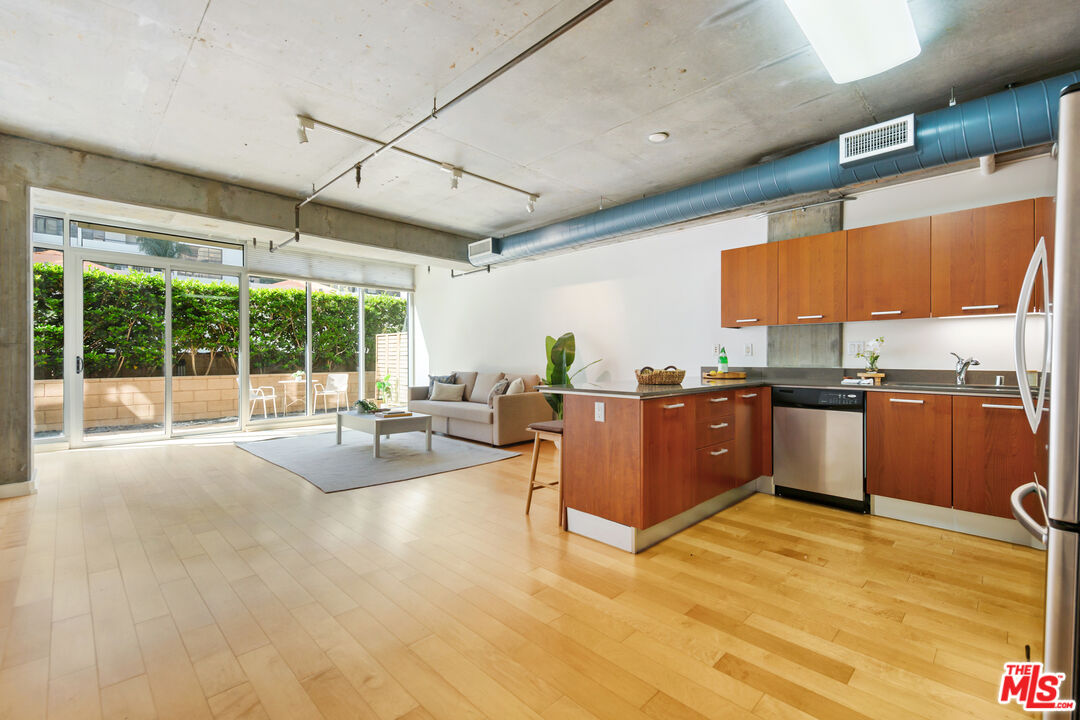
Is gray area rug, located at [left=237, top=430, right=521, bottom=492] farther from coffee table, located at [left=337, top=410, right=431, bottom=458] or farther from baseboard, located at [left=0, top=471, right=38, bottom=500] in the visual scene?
baseboard, located at [left=0, top=471, right=38, bottom=500]

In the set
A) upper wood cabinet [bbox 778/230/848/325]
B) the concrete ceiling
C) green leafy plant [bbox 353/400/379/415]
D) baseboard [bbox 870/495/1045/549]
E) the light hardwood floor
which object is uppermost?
the concrete ceiling

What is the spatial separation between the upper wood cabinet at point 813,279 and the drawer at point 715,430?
1.15 metres

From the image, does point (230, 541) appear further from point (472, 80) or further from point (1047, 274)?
point (1047, 274)

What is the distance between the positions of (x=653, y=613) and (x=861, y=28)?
2.94m

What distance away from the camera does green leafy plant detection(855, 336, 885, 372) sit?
379 cm

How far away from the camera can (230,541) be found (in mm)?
2949

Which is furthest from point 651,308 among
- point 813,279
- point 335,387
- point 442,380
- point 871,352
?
point 335,387

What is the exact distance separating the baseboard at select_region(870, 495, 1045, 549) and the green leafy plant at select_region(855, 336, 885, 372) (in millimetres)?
1043

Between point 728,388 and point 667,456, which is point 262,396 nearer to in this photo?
point 667,456

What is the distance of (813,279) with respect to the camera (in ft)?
12.7

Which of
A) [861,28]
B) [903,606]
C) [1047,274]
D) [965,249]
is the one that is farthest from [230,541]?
[965,249]

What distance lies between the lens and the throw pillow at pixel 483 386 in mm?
6922

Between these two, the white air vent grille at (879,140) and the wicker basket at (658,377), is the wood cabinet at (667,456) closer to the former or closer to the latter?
the wicker basket at (658,377)

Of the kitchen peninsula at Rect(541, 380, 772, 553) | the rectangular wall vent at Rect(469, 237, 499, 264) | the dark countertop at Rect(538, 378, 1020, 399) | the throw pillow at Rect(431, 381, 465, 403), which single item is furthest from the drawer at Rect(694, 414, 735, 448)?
the throw pillow at Rect(431, 381, 465, 403)
